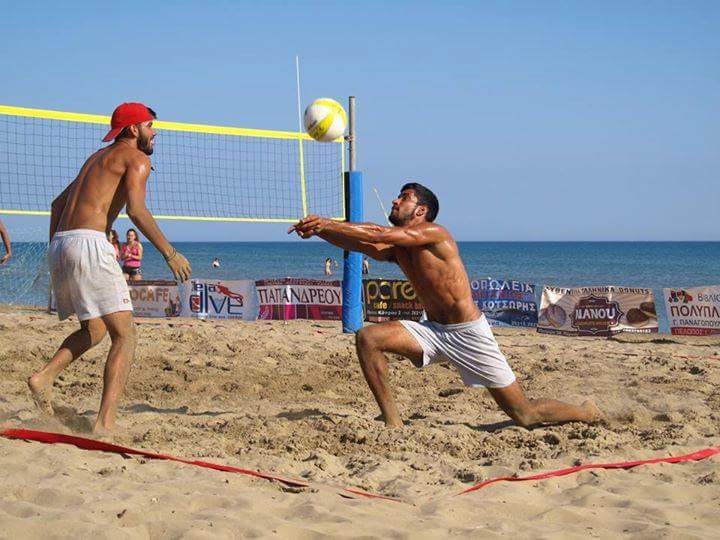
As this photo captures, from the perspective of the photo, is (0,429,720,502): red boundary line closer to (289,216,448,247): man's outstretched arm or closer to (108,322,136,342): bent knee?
(108,322,136,342): bent knee

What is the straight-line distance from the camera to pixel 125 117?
5055 mm

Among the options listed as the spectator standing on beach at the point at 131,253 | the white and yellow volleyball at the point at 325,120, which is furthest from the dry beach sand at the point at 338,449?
the spectator standing on beach at the point at 131,253

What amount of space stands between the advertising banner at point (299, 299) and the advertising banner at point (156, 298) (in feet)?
4.84

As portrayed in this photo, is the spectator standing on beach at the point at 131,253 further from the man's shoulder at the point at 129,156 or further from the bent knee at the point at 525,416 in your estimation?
the bent knee at the point at 525,416

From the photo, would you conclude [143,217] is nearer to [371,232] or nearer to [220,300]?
[371,232]

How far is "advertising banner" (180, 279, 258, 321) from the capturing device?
14280 mm

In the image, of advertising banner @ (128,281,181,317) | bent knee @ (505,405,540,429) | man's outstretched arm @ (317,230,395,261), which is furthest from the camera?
advertising banner @ (128,281,181,317)

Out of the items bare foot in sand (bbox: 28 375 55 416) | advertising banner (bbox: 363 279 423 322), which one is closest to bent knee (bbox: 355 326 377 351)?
bare foot in sand (bbox: 28 375 55 416)

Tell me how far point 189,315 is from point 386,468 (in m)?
10.6

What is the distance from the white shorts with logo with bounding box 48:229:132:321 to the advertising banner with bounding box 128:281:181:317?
32.3 feet

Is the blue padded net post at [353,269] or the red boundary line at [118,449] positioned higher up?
the blue padded net post at [353,269]

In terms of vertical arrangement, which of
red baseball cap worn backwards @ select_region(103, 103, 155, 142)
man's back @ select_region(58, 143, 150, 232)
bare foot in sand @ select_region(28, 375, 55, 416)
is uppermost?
red baseball cap worn backwards @ select_region(103, 103, 155, 142)

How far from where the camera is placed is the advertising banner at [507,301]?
1359 cm

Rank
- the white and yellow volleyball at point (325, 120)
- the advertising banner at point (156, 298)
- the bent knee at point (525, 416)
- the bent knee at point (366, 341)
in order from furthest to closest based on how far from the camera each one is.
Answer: the advertising banner at point (156, 298), the white and yellow volleyball at point (325, 120), the bent knee at point (525, 416), the bent knee at point (366, 341)
